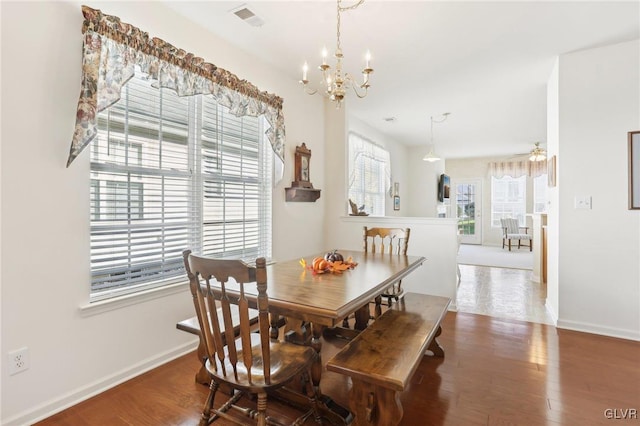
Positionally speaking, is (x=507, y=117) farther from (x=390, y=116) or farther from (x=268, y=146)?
(x=268, y=146)

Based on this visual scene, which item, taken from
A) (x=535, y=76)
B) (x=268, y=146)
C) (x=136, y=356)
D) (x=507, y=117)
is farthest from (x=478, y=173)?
(x=136, y=356)

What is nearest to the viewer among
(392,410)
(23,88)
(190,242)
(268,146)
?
(392,410)

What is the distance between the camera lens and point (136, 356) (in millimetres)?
2281

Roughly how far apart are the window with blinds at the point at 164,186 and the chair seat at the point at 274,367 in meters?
1.05

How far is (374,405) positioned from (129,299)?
1721mm

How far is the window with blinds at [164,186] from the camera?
2139mm

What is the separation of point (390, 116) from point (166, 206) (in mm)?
4006

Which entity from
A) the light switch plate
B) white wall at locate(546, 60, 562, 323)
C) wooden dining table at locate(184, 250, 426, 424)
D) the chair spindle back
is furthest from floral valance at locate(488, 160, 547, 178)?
the chair spindle back

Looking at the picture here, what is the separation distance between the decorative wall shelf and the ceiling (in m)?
1.26

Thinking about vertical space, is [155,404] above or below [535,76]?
below

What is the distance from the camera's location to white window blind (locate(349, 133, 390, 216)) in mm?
5461

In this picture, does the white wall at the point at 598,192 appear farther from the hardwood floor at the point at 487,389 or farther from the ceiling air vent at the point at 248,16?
the ceiling air vent at the point at 248,16

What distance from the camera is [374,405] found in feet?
5.12

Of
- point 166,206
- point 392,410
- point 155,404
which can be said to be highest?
point 166,206
